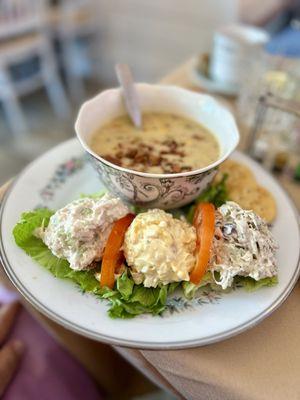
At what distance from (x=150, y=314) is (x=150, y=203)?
21 centimetres

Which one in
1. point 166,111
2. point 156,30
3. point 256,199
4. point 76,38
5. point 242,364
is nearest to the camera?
point 242,364

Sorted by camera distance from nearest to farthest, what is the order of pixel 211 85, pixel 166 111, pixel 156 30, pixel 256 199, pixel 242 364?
1. pixel 242 364
2. pixel 256 199
3. pixel 166 111
4. pixel 211 85
5. pixel 156 30

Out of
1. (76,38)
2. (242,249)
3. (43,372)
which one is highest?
(242,249)

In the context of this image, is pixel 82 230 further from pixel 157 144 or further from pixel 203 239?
pixel 157 144

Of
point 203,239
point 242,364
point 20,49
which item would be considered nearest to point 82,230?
point 203,239

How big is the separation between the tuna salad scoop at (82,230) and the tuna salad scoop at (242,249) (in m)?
0.16

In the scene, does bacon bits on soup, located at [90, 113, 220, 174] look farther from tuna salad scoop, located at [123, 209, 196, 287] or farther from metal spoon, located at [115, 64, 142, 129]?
tuna salad scoop, located at [123, 209, 196, 287]

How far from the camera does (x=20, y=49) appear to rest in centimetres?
217

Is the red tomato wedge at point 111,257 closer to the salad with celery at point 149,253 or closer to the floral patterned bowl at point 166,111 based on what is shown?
the salad with celery at point 149,253

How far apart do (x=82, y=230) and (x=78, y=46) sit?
2625mm

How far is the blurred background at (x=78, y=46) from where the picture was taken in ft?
7.00

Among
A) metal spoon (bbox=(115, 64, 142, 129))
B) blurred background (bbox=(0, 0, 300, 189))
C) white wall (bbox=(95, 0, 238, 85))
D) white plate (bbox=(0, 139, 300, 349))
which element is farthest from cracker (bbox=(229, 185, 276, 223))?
white wall (bbox=(95, 0, 238, 85))

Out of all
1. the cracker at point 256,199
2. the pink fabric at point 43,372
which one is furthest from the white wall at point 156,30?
the pink fabric at point 43,372

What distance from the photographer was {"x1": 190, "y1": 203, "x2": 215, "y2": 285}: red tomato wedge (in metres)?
0.57
